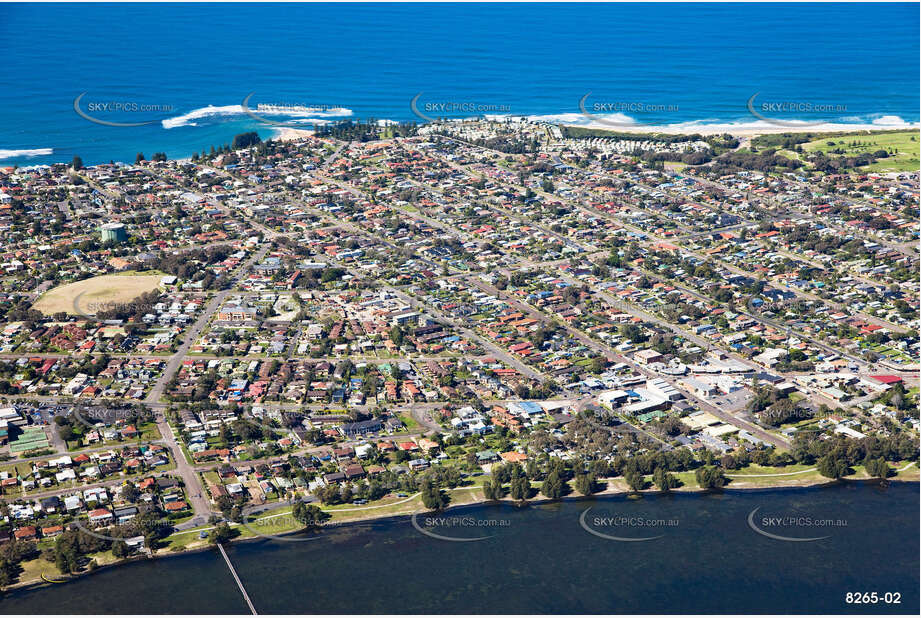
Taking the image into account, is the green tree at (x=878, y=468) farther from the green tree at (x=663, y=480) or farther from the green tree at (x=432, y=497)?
the green tree at (x=432, y=497)

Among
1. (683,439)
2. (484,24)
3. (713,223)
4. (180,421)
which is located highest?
(484,24)

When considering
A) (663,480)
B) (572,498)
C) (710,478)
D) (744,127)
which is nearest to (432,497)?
(572,498)

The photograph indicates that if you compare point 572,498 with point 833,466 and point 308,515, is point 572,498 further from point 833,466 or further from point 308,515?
point 833,466

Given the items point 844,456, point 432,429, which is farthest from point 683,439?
point 432,429

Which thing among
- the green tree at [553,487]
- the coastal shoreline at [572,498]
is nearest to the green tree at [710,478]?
the coastal shoreline at [572,498]

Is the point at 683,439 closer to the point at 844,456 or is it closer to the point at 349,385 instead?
the point at 844,456

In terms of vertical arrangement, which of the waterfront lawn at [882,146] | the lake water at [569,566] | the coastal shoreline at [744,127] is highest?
the coastal shoreline at [744,127]

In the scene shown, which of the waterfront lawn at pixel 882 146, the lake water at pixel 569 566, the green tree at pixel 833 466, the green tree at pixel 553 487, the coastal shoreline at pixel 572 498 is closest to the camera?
the lake water at pixel 569 566

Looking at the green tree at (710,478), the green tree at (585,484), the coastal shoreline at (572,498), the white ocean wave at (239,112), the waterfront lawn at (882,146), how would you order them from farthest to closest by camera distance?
1. the white ocean wave at (239,112)
2. the waterfront lawn at (882,146)
3. the green tree at (710,478)
4. the green tree at (585,484)
5. the coastal shoreline at (572,498)
